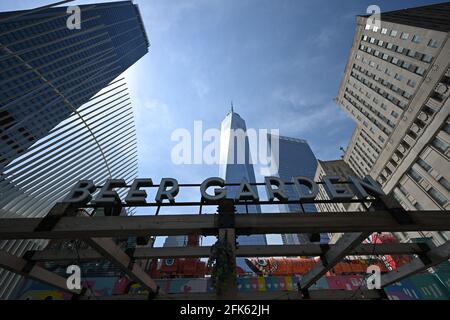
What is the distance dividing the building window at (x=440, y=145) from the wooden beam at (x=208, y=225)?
41775 mm

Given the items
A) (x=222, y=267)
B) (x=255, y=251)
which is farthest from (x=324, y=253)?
(x=222, y=267)

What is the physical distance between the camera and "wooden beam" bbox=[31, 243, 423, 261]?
7285 mm

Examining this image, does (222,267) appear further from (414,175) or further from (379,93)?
(379,93)

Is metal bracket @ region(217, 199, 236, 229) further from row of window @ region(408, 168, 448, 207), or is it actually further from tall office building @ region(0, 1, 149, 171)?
row of window @ region(408, 168, 448, 207)

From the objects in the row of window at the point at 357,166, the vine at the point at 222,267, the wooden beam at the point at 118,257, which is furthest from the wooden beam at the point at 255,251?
the row of window at the point at 357,166

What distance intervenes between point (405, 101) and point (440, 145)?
21014 millimetres

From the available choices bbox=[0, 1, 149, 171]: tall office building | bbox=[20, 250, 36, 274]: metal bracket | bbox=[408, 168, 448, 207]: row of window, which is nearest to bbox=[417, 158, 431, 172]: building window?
bbox=[408, 168, 448, 207]: row of window

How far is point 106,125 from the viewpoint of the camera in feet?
101

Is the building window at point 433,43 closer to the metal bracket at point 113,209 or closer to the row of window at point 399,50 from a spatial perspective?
the row of window at point 399,50

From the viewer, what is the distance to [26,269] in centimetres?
655

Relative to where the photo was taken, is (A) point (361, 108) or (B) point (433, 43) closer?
(B) point (433, 43)

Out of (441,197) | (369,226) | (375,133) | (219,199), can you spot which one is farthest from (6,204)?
(375,133)

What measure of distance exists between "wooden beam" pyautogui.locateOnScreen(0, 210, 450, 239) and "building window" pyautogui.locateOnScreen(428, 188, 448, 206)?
42768mm

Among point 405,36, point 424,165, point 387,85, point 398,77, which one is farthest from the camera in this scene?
point 387,85
